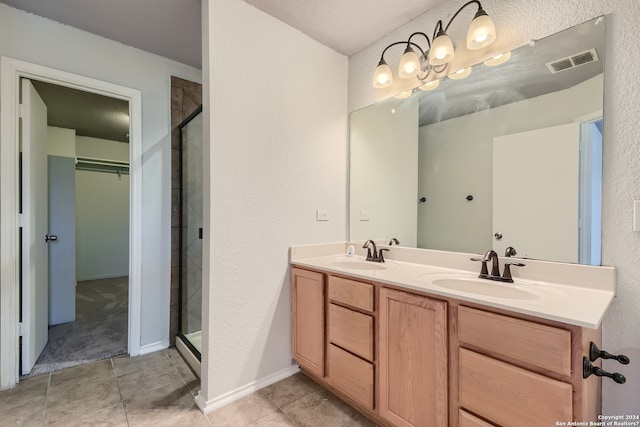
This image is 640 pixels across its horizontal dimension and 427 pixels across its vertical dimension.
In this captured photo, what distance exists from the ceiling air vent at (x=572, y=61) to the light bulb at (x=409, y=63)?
27.7 inches

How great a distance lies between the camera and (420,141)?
198cm

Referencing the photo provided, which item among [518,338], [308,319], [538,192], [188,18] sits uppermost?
[188,18]

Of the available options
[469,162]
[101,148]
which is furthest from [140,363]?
[101,148]

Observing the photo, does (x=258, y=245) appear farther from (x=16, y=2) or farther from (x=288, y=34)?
(x=16, y=2)

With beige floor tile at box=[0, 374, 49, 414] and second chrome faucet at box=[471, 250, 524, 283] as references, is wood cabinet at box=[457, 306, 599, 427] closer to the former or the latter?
second chrome faucet at box=[471, 250, 524, 283]

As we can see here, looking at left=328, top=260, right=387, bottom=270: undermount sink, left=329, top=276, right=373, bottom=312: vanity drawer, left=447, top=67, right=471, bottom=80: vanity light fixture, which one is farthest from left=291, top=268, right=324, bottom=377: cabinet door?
left=447, top=67, right=471, bottom=80: vanity light fixture

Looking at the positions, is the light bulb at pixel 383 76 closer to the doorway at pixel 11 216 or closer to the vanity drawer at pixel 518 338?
the vanity drawer at pixel 518 338

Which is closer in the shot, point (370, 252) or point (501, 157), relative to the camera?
point (501, 157)

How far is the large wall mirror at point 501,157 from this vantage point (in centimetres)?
129

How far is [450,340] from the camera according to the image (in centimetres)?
116

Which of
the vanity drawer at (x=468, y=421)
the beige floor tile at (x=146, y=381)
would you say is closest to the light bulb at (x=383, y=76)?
the vanity drawer at (x=468, y=421)

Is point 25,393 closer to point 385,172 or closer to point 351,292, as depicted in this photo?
point 351,292

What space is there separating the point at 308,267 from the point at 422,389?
3.04 feet

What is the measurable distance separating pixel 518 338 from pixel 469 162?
110cm
